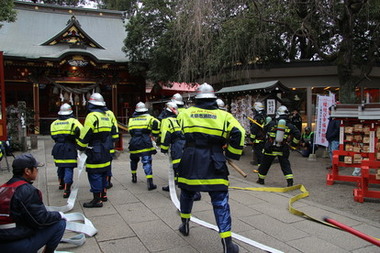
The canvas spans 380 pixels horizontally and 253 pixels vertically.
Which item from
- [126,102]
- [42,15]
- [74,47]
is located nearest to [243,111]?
[126,102]

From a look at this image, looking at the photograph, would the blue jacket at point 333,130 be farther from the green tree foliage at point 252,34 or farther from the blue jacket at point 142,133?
the blue jacket at point 142,133

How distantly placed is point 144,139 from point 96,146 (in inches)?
55.6

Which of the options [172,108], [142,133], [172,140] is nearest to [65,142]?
[142,133]

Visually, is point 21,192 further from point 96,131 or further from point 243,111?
point 243,111

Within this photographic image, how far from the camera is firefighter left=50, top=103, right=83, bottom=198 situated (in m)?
5.46

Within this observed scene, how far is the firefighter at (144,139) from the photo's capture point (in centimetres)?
605

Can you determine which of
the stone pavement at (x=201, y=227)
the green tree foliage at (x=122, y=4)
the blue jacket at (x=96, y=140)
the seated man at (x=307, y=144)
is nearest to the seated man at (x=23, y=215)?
the stone pavement at (x=201, y=227)

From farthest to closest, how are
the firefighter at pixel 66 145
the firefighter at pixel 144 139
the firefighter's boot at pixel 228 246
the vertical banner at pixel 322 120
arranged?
the vertical banner at pixel 322 120 < the firefighter at pixel 144 139 < the firefighter at pixel 66 145 < the firefighter's boot at pixel 228 246

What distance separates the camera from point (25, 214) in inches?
98.3

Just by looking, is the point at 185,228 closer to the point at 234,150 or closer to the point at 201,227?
the point at 201,227

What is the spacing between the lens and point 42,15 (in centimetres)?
2094

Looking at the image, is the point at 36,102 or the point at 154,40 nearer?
the point at 154,40

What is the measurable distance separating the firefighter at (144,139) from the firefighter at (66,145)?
1.15m

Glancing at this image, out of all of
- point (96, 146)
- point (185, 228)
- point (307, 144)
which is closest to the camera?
point (185, 228)
